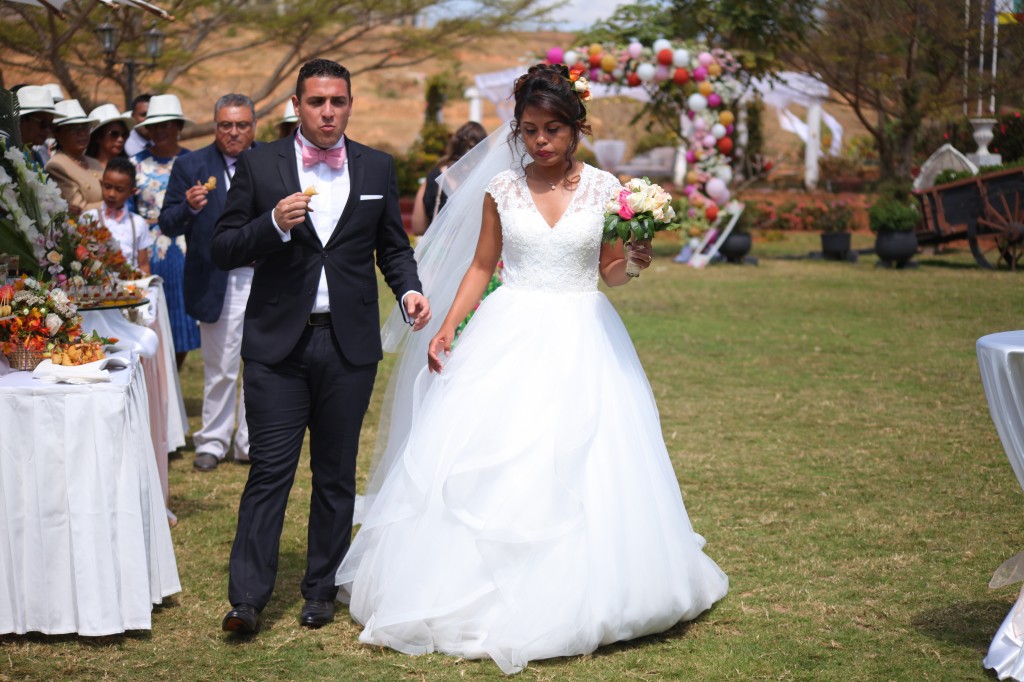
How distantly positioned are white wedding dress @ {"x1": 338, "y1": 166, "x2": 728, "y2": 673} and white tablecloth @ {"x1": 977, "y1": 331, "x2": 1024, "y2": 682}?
3.63 ft

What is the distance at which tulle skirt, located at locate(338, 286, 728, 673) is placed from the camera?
4309mm

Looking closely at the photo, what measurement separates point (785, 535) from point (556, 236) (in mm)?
2168

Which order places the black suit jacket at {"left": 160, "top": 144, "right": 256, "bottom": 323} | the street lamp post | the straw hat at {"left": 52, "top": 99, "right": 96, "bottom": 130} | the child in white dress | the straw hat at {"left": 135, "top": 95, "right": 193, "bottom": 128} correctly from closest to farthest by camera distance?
the black suit jacket at {"left": 160, "top": 144, "right": 256, "bottom": 323}, the child in white dress, the straw hat at {"left": 52, "top": 99, "right": 96, "bottom": 130}, the straw hat at {"left": 135, "top": 95, "right": 193, "bottom": 128}, the street lamp post

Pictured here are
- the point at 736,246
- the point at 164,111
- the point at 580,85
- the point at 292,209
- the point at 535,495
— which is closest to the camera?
the point at 292,209

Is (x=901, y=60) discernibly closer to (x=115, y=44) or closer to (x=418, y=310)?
(x=115, y=44)

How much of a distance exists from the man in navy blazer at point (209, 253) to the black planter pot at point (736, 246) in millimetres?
14901

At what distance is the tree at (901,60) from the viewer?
1969 centimetres

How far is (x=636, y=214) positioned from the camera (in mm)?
4602

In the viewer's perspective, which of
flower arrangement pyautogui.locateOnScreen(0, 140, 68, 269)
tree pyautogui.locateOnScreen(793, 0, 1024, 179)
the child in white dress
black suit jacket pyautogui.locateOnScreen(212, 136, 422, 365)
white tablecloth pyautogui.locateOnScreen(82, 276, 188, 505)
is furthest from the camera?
tree pyautogui.locateOnScreen(793, 0, 1024, 179)

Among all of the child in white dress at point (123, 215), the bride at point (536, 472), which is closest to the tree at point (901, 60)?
the child in white dress at point (123, 215)

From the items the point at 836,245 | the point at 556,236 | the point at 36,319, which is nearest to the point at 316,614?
the point at 36,319

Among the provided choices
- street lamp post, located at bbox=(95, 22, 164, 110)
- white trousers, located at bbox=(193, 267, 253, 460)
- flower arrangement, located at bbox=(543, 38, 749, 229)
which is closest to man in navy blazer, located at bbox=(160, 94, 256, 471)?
white trousers, located at bbox=(193, 267, 253, 460)

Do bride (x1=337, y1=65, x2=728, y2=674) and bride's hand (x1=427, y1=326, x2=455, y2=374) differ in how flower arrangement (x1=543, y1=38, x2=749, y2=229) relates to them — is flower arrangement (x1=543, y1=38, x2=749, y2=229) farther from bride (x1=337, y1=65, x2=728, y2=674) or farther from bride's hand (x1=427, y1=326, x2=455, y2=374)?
bride's hand (x1=427, y1=326, x2=455, y2=374)

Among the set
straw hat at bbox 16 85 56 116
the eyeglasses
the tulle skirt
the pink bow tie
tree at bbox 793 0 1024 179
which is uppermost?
tree at bbox 793 0 1024 179
